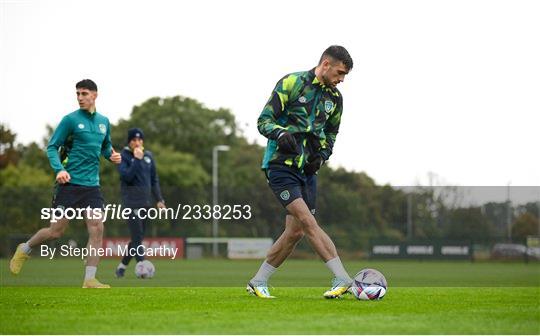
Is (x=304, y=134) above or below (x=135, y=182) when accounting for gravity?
above

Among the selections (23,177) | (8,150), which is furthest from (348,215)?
(8,150)

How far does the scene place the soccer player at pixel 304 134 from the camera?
9.62 meters

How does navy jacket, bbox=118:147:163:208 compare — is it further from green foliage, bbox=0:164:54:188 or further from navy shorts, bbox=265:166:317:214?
green foliage, bbox=0:164:54:188

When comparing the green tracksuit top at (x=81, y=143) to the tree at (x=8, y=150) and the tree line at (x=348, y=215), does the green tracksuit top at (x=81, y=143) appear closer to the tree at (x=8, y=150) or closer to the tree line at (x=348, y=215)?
the tree line at (x=348, y=215)

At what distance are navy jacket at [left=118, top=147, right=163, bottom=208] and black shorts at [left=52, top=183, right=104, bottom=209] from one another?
3.98 meters

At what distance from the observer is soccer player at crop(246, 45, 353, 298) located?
9.62m

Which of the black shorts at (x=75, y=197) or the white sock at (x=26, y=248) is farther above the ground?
the black shorts at (x=75, y=197)

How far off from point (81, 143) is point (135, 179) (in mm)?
4296

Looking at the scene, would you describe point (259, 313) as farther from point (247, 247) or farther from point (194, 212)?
point (194, 212)


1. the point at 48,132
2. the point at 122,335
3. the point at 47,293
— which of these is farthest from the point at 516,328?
the point at 48,132

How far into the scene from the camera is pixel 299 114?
9.74 m

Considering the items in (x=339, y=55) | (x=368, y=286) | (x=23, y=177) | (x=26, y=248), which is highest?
(x=23, y=177)

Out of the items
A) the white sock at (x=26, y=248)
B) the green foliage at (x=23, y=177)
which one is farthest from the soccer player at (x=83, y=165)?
the green foliage at (x=23, y=177)

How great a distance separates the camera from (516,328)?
701 centimetres
